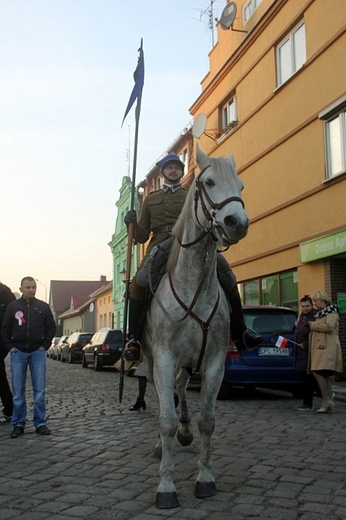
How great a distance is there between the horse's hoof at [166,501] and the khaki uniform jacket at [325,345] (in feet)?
19.3

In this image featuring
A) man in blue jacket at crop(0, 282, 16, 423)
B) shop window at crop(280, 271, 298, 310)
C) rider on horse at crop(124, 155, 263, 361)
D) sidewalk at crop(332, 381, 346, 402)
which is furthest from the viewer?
shop window at crop(280, 271, 298, 310)

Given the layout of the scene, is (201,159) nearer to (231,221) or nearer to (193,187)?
(193,187)

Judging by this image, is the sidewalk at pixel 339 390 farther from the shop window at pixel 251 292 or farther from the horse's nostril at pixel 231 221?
the horse's nostril at pixel 231 221

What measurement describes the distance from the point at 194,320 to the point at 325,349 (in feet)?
18.7

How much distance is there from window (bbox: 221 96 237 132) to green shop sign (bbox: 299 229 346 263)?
333 inches

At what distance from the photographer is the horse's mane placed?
4277mm

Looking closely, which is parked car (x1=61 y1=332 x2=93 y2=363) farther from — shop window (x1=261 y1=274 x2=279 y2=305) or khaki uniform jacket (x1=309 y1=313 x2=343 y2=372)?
khaki uniform jacket (x1=309 y1=313 x2=343 y2=372)

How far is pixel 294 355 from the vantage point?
1071 centimetres

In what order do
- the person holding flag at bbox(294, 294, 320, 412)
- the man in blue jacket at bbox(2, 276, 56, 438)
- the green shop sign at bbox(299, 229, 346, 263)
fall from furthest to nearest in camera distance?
the green shop sign at bbox(299, 229, 346, 263) → the person holding flag at bbox(294, 294, 320, 412) → the man in blue jacket at bbox(2, 276, 56, 438)

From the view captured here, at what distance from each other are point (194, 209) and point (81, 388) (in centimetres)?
1120

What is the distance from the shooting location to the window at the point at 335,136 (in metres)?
16.2

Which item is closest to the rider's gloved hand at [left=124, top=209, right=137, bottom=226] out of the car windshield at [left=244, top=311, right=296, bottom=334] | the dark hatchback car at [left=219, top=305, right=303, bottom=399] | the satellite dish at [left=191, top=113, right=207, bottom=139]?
the dark hatchback car at [left=219, top=305, right=303, bottom=399]

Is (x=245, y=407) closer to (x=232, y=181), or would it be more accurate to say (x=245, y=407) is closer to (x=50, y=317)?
(x=50, y=317)

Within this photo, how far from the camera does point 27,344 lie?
7.90 metres
